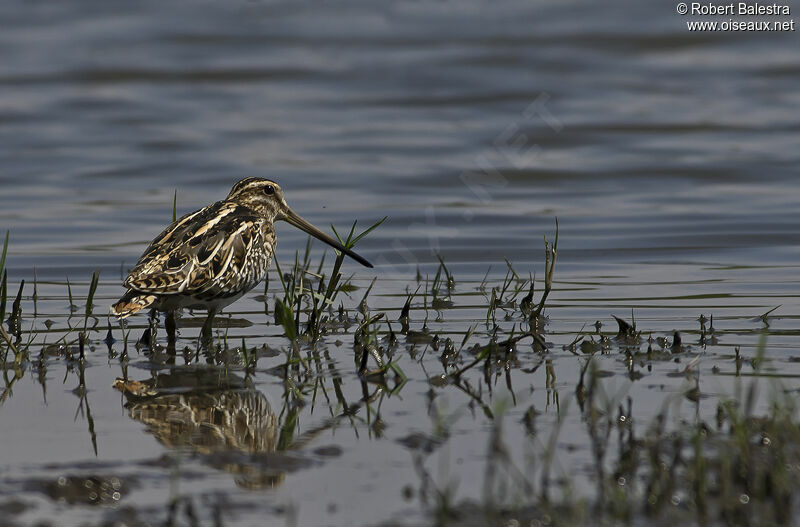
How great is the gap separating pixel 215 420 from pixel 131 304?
1590mm

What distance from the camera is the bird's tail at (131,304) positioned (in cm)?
625

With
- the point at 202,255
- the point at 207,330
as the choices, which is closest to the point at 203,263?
the point at 202,255

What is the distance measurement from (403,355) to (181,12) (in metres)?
15.1

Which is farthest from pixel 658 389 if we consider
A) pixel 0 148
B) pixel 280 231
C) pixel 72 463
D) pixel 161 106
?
pixel 161 106

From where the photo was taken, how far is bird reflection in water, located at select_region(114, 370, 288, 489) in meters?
4.19

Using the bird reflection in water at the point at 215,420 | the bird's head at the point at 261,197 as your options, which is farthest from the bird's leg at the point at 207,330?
the bird's head at the point at 261,197

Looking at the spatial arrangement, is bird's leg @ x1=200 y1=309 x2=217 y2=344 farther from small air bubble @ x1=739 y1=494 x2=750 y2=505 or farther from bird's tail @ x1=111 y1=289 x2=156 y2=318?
small air bubble @ x1=739 y1=494 x2=750 y2=505

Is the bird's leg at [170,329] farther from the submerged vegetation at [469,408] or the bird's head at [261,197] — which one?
the bird's head at [261,197]

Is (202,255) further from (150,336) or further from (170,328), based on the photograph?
(150,336)

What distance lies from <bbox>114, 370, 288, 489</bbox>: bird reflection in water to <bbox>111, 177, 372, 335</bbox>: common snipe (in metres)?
0.79

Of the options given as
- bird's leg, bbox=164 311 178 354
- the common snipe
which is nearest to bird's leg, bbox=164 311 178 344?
bird's leg, bbox=164 311 178 354

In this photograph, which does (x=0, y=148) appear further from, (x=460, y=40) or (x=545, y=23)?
(x=545, y=23)

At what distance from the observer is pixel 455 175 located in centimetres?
1341

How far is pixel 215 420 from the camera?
4.91 meters
